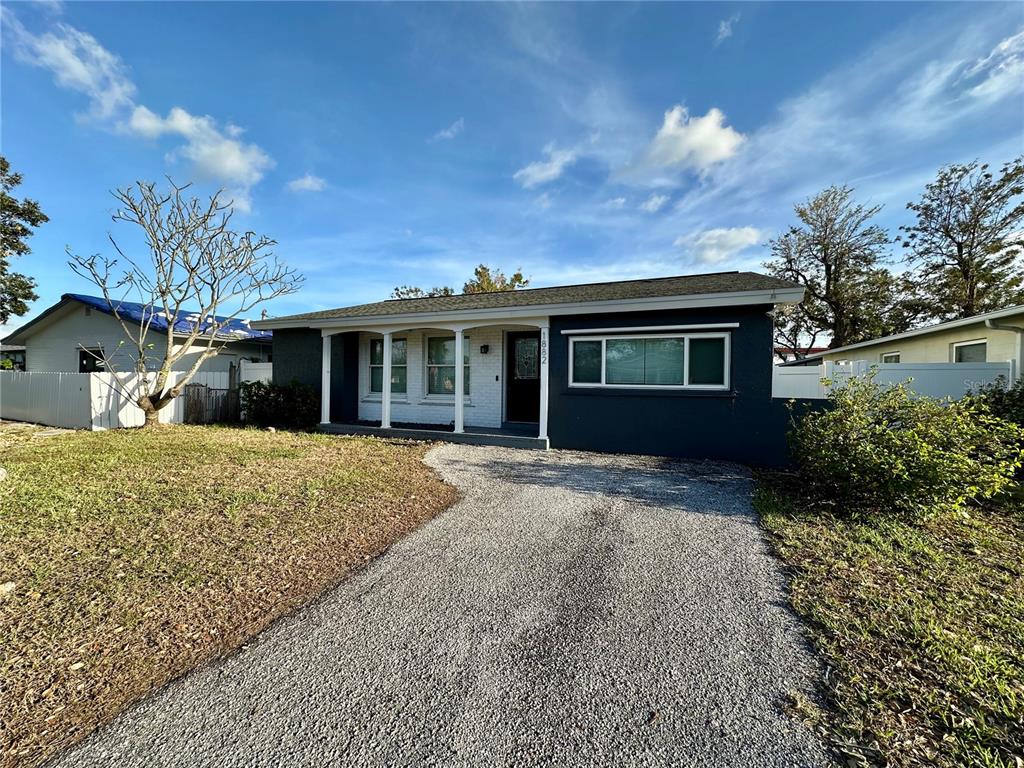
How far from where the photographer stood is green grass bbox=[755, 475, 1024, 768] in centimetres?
172

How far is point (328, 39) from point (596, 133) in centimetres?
578

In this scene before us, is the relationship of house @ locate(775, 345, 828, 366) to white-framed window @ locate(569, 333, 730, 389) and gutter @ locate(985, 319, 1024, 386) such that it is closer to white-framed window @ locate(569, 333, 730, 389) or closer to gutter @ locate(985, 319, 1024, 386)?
gutter @ locate(985, 319, 1024, 386)

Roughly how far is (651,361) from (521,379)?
3.16 m

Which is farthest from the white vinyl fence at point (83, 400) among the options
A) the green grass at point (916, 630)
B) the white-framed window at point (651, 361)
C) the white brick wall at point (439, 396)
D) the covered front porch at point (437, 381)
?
the green grass at point (916, 630)

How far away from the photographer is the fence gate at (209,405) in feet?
34.9

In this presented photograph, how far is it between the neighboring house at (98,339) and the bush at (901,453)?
15107 millimetres

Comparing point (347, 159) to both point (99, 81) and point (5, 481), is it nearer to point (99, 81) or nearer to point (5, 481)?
point (99, 81)

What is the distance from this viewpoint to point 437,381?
406 inches

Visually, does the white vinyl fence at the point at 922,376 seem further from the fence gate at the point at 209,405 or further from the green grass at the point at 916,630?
the fence gate at the point at 209,405

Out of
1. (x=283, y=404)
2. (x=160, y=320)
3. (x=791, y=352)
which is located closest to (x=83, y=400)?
(x=283, y=404)

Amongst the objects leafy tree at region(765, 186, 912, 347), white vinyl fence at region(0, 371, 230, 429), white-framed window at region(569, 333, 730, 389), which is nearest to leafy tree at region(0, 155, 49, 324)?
white vinyl fence at region(0, 371, 230, 429)

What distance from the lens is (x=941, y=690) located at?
1.96 meters

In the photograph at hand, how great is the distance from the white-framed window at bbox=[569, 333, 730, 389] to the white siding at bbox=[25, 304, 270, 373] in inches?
483

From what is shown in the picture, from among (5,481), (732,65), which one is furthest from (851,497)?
(5,481)
